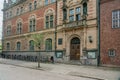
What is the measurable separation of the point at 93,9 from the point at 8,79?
1435 centimetres

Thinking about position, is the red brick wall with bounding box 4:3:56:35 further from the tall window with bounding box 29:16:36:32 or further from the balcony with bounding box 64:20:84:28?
the balcony with bounding box 64:20:84:28

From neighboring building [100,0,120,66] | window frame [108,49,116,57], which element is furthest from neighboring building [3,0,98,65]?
window frame [108,49,116,57]

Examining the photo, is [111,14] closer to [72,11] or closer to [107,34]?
[107,34]

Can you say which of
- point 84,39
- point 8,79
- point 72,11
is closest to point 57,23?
point 72,11

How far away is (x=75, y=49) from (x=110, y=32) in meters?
6.01

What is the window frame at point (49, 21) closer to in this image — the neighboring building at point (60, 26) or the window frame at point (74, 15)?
the neighboring building at point (60, 26)

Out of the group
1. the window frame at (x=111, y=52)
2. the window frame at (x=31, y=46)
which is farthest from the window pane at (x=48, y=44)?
the window frame at (x=111, y=52)

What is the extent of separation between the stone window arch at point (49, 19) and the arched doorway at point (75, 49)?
545 centimetres

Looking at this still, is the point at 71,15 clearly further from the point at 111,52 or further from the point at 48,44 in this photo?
the point at 111,52

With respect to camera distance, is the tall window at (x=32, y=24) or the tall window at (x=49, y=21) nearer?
the tall window at (x=49, y=21)

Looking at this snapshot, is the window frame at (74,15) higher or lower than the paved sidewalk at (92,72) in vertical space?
higher

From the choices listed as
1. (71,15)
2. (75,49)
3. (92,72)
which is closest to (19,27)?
(71,15)

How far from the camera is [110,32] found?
21.2 meters

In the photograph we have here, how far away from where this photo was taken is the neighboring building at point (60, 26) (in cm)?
2362
